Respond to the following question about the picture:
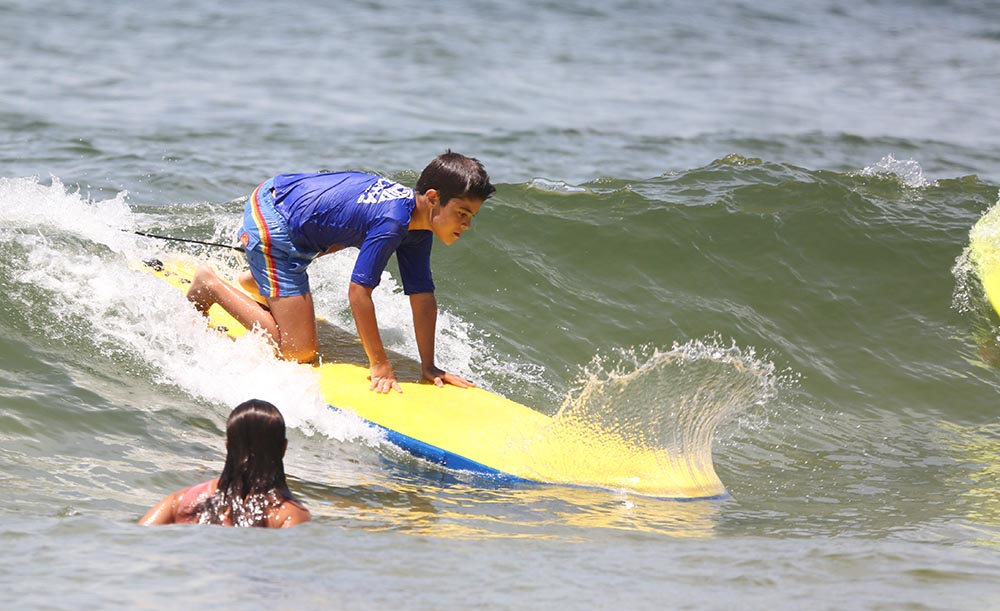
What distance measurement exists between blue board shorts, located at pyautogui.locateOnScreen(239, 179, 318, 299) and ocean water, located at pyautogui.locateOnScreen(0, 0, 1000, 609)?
0.37 metres

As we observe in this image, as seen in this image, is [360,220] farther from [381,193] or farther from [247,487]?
[247,487]

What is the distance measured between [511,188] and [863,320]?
304 centimetres

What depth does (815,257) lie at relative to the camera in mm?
8789

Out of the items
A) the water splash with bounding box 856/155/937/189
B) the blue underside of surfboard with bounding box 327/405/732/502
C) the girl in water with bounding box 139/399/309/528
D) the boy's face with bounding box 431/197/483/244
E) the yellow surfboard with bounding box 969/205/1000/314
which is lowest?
the blue underside of surfboard with bounding box 327/405/732/502

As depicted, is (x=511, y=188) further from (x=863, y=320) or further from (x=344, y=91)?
(x=344, y=91)

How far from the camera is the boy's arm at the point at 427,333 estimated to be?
17.8 ft

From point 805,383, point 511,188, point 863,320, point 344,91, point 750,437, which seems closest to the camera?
point 750,437

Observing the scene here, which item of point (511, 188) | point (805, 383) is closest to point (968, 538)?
point (805, 383)

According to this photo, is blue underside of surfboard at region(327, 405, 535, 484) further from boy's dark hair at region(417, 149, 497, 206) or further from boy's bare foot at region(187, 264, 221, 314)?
boy's bare foot at region(187, 264, 221, 314)

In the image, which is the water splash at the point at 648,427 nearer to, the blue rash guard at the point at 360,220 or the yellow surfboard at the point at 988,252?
the blue rash guard at the point at 360,220

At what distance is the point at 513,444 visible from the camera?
492cm

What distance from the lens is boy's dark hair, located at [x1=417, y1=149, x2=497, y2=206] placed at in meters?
4.93

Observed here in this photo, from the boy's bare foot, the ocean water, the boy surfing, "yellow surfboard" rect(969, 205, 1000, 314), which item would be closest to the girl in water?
the ocean water

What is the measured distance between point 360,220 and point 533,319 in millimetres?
2576
